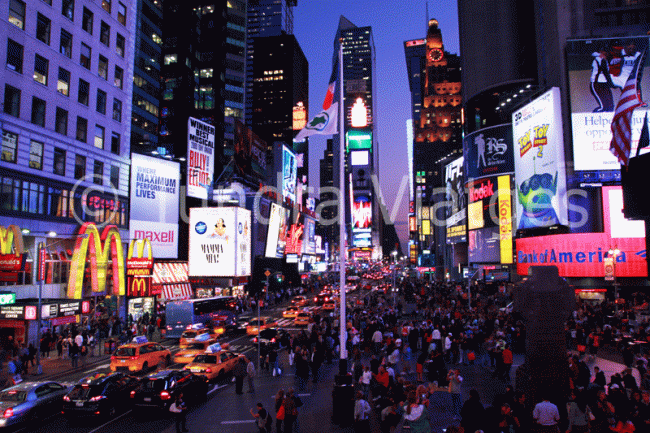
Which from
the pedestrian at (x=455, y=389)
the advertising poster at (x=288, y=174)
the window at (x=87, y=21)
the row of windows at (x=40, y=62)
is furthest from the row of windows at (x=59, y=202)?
the advertising poster at (x=288, y=174)

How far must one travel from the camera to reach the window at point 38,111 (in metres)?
33.3

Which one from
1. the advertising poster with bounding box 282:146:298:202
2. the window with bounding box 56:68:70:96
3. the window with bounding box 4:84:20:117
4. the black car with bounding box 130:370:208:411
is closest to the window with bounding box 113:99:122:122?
the window with bounding box 56:68:70:96

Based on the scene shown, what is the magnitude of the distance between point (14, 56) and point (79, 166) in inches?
351

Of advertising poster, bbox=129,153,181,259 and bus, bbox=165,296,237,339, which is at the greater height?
advertising poster, bbox=129,153,181,259

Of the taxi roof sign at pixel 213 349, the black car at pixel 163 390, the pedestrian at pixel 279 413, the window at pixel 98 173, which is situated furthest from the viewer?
the window at pixel 98 173

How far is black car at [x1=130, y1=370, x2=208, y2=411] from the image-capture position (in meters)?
16.2

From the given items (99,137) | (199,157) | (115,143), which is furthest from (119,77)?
(199,157)

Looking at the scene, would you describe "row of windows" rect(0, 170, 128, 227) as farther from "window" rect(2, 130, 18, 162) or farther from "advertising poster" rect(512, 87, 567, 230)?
"advertising poster" rect(512, 87, 567, 230)

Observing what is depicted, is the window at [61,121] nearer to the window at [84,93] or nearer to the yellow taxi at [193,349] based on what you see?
the window at [84,93]

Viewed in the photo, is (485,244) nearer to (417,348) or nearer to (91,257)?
(417,348)

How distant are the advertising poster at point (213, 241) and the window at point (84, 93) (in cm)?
1936

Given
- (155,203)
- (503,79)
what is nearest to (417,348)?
(155,203)

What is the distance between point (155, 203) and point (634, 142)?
46.3 m

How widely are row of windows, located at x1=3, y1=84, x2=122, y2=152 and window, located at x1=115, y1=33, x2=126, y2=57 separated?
4571mm
